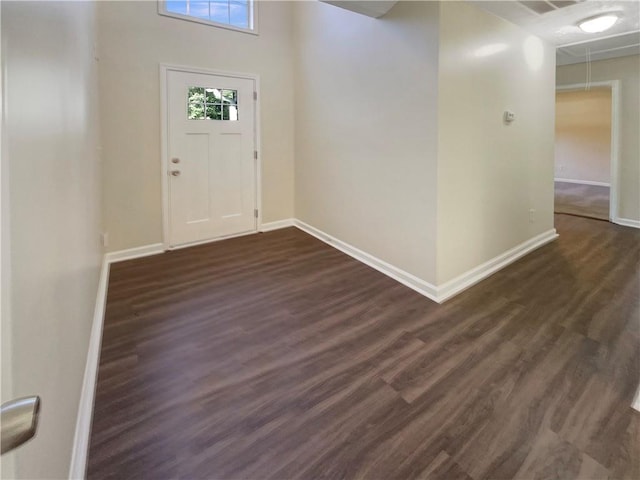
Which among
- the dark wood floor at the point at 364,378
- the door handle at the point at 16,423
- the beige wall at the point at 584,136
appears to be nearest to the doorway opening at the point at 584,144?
the beige wall at the point at 584,136

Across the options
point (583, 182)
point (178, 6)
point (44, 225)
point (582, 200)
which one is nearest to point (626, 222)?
point (582, 200)

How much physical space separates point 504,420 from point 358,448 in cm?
72

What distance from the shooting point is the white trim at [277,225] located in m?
5.00

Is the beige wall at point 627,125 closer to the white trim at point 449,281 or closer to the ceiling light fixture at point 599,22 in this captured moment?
the white trim at point 449,281

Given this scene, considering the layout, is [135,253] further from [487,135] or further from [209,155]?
[487,135]

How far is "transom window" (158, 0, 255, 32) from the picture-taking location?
3943 millimetres

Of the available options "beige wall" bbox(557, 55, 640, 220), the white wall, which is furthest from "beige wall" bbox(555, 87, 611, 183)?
the white wall

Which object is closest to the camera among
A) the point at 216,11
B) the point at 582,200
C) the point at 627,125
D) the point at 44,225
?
the point at 44,225

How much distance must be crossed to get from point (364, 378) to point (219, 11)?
4.37m

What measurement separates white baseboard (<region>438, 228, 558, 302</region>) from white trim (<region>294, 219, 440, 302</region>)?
107 mm

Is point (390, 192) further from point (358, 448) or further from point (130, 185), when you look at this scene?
point (130, 185)

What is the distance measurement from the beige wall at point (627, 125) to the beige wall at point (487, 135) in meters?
1.66

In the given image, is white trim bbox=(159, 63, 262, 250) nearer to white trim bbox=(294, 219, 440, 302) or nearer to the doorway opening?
white trim bbox=(294, 219, 440, 302)

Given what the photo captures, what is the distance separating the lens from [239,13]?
4430mm
